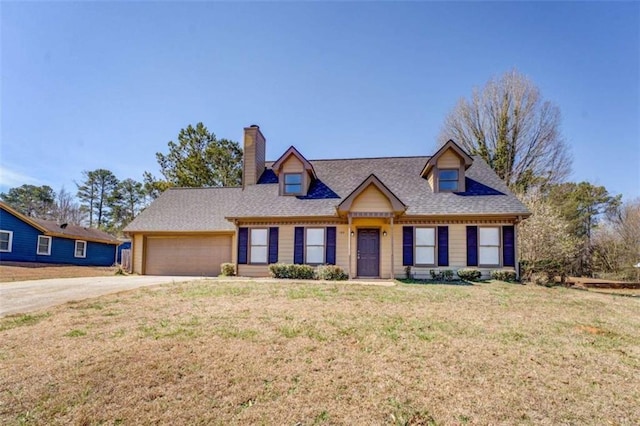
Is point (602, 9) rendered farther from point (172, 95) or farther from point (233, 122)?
point (233, 122)

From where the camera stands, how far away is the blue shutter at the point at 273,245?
15.3 meters

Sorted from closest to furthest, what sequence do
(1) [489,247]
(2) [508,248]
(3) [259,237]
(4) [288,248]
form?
(2) [508,248]
(1) [489,247]
(4) [288,248]
(3) [259,237]

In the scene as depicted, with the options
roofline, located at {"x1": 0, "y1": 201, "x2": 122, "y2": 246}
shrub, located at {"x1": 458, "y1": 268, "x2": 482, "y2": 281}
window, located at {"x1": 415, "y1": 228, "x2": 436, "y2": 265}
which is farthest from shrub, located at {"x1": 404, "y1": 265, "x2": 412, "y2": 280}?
roofline, located at {"x1": 0, "y1": 201, "x2": 122, "y2": 246}

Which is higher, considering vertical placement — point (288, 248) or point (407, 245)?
point (407, 245)

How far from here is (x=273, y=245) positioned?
15383 mm

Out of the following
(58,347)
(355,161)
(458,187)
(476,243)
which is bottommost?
(58,347)

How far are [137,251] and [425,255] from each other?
14.9 metres

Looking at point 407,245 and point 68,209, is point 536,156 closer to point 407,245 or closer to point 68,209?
point 407,245

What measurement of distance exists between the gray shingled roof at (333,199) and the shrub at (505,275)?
94.6 inches

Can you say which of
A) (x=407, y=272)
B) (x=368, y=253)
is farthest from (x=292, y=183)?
(x=407, y=272)

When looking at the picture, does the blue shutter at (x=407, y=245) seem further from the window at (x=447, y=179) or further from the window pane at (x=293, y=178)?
the window pane at (x=293, y=178)

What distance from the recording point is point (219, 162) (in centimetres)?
3184

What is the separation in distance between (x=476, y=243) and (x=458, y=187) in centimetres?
280

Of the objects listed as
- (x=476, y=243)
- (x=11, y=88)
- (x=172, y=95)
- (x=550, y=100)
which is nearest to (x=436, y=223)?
(x=476, y=243)
